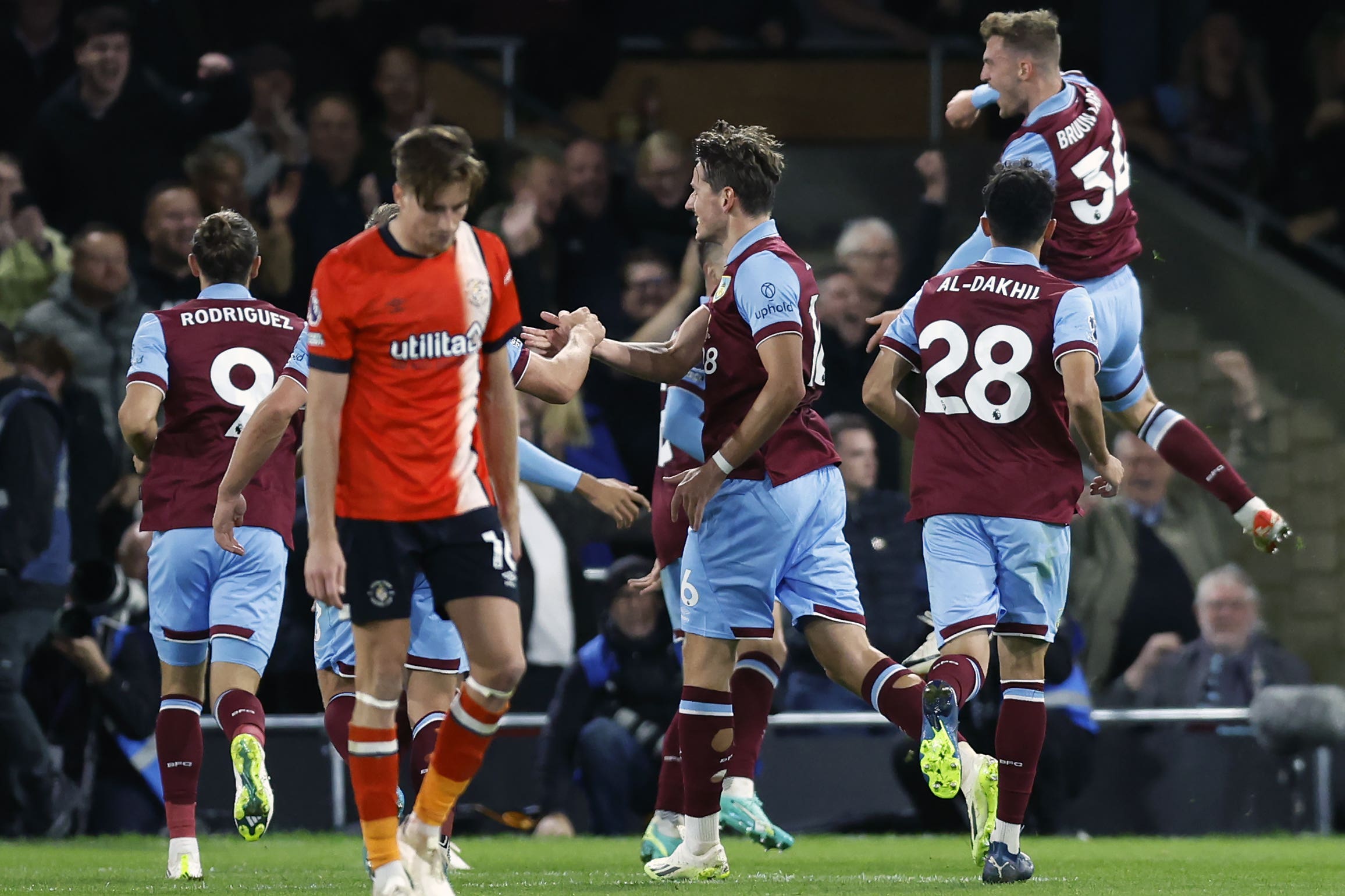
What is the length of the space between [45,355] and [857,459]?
180 inches

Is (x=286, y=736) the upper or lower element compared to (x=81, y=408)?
lower

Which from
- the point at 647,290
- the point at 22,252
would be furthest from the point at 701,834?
the point at 22,252

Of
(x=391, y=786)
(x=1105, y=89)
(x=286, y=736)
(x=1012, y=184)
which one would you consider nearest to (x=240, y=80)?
(x=286, y=736)

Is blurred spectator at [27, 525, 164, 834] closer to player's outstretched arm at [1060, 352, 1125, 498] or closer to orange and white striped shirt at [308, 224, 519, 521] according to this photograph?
orange and white striped shirt at [308, 224, 519, 521]

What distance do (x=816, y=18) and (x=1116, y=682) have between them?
5.91 m

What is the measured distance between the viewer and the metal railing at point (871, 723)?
Answer: 10.4 metres

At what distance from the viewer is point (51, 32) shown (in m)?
12.7

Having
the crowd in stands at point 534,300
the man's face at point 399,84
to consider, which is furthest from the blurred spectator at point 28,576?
the man's face at point 399,84

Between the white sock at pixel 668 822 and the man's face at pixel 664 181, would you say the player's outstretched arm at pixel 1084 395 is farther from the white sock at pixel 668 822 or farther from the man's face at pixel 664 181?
the man's face at pixel 664 181

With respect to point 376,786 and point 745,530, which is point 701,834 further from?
point 376,786

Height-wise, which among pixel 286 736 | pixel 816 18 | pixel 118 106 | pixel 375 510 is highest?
pixel 816 18

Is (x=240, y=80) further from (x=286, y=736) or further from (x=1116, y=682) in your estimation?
(x=1116, y=682)

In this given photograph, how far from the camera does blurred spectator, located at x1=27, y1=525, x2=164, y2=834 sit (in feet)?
32.8

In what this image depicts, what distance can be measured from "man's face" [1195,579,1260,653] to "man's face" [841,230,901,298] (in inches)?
99.9
